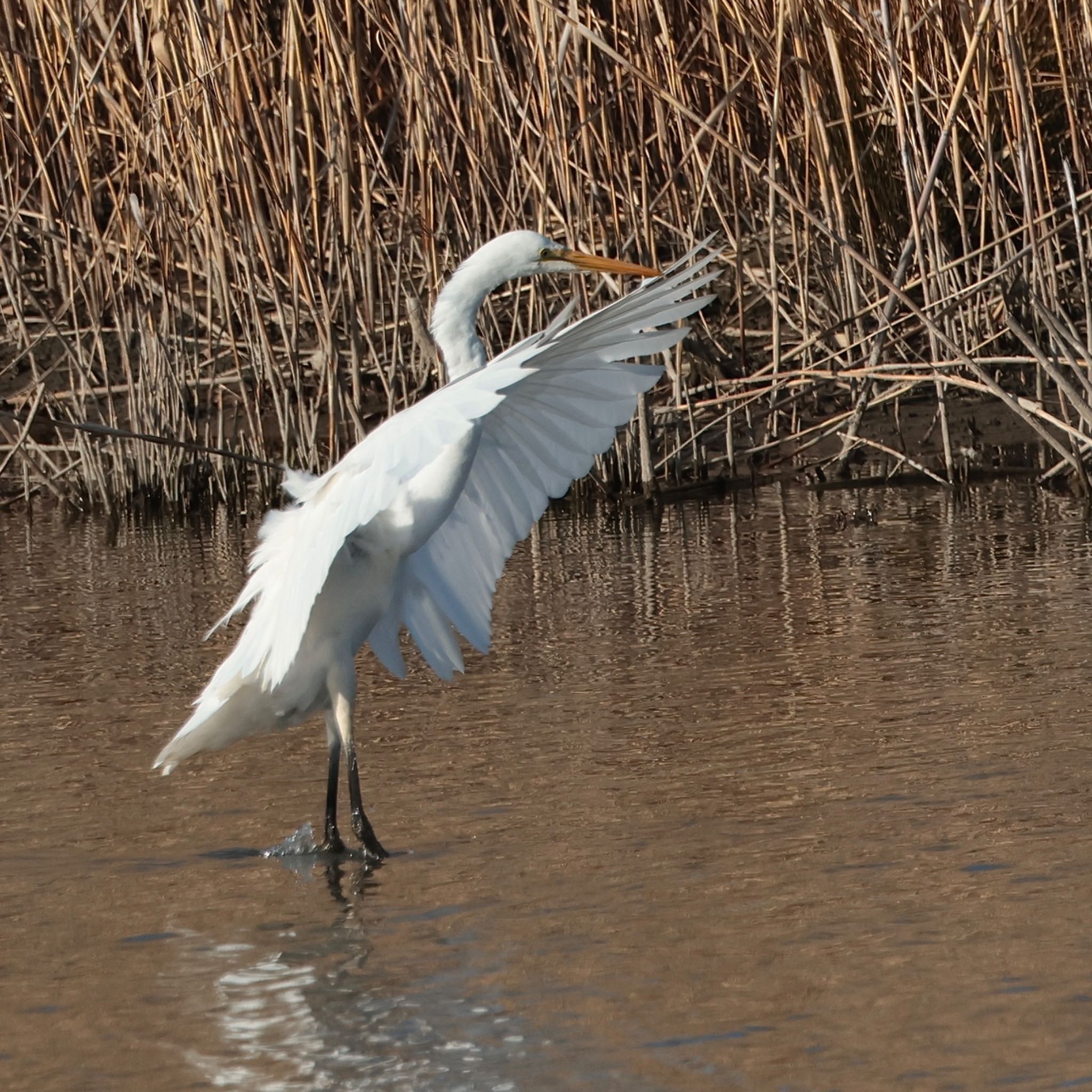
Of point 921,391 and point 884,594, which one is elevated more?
point 921,391

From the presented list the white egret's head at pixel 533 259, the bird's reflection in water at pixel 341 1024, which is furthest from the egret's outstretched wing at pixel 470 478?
the bird's reflection in water at pixel 341 1024

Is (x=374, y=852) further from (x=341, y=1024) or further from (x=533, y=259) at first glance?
(x=533, y=259)

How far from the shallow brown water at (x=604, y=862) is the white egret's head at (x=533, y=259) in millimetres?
1133

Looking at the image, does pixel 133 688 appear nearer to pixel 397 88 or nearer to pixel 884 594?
pixel 884 594

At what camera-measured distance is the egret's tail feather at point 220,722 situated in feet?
13.5

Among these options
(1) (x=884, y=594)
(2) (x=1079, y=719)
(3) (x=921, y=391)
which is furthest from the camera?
(3) (x=921, y=391)

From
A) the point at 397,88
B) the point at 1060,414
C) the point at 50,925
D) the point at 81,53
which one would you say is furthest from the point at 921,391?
the point at 50,925

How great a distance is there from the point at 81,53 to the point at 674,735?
461 centimetres

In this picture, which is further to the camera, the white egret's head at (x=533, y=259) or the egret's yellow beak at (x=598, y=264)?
the egret's yellow beak at (x=598, y=264)

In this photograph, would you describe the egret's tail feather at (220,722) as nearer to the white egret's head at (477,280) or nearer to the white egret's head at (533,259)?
the white egret's head at (477,280)

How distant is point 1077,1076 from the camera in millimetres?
2471

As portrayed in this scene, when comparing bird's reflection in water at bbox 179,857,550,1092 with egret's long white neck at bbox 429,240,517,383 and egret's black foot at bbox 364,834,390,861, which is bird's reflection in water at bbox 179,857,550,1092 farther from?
egret's long white neck at bbox 429,240,517,383

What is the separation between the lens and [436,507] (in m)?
4.02

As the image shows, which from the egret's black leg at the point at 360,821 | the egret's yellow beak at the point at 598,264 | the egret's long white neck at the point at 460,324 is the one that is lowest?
the egret's black leg at the point at 360,821
